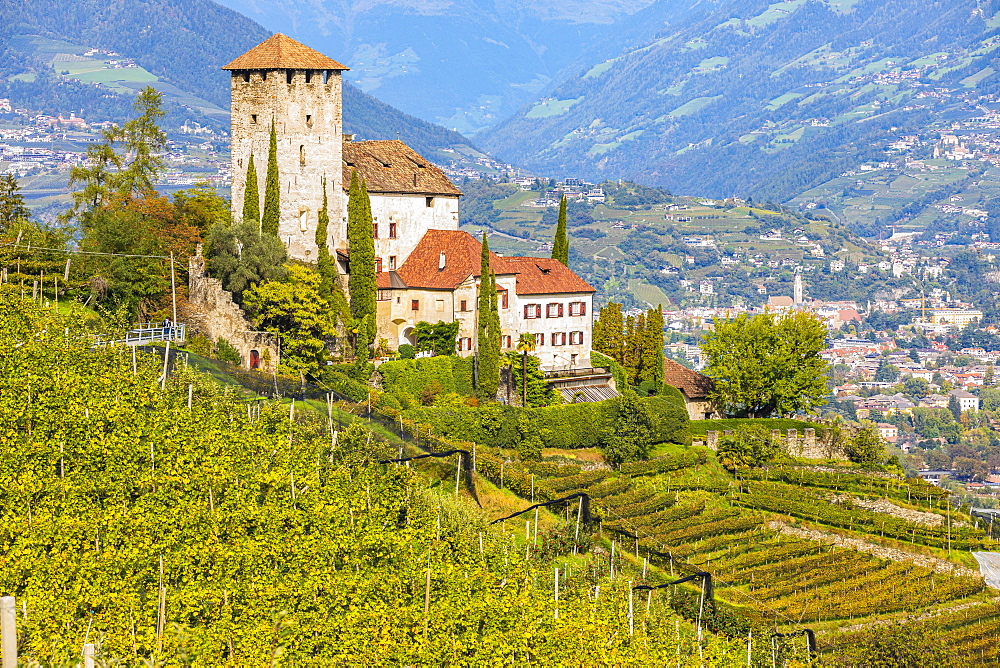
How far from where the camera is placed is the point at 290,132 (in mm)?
77688

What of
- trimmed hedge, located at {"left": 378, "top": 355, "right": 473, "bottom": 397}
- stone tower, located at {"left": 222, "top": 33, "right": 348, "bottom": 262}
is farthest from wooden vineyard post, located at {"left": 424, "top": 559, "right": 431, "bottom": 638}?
stone tower, located at {"left": 222, "top": 33, "right": 348, "bottom": 262}

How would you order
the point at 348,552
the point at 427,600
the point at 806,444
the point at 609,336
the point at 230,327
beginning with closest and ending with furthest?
the point at 427,600 → the point at 348,552 → the point at 230,327 → the point at 806,444 → the point at 609,336

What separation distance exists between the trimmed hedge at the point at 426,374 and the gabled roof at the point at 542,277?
7.82 meters

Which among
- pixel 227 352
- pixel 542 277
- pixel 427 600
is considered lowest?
pixel 427 600

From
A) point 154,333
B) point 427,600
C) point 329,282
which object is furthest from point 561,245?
point 427,600

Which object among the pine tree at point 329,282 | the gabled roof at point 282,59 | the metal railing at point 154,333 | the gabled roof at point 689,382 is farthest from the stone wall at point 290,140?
the gabled roof at point 689,382

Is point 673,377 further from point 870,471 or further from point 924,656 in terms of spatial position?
point 924,656

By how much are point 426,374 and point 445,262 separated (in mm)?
8080

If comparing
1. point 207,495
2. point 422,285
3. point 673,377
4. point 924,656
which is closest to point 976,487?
point 673,377

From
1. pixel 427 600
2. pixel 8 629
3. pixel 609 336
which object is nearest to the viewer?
pixel 8 629

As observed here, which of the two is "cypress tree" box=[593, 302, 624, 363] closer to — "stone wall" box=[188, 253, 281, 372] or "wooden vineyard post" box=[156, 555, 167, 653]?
"stone wall" box=[188, 253, 281, 372]

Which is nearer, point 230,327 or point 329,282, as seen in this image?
point 230,327

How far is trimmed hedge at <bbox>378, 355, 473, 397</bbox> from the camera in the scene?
2916 inches

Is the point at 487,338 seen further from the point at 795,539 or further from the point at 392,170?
the point at 795,539
